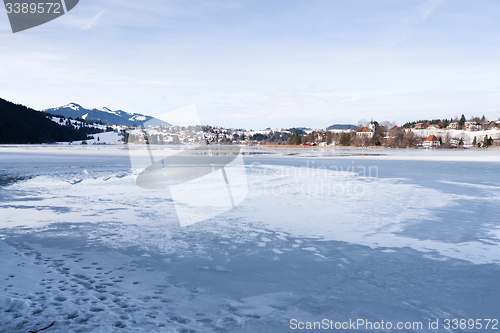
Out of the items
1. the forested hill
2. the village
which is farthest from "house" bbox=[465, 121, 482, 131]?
the forested hill

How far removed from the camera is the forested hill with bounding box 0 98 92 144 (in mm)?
116188

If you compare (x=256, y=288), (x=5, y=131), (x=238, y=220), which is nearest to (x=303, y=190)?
(x=238, y=220)

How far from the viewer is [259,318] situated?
3.06 meters

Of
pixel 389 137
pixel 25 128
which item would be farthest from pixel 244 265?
pixel 25 128

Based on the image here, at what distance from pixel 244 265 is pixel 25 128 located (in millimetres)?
147562

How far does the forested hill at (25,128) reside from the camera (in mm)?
116188

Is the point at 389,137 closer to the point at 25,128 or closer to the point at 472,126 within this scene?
the point at 472,126

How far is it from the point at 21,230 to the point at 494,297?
271 inches

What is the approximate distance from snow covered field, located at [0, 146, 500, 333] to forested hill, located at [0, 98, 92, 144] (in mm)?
130491

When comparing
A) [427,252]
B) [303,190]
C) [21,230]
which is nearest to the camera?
[427,252]

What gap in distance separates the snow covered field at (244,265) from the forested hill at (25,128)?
130 metres

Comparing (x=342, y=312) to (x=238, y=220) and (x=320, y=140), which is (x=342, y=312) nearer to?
(x=238, y=220)

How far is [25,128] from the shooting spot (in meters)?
125

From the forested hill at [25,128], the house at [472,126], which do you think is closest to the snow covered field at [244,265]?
the forested hill at [25,128]
